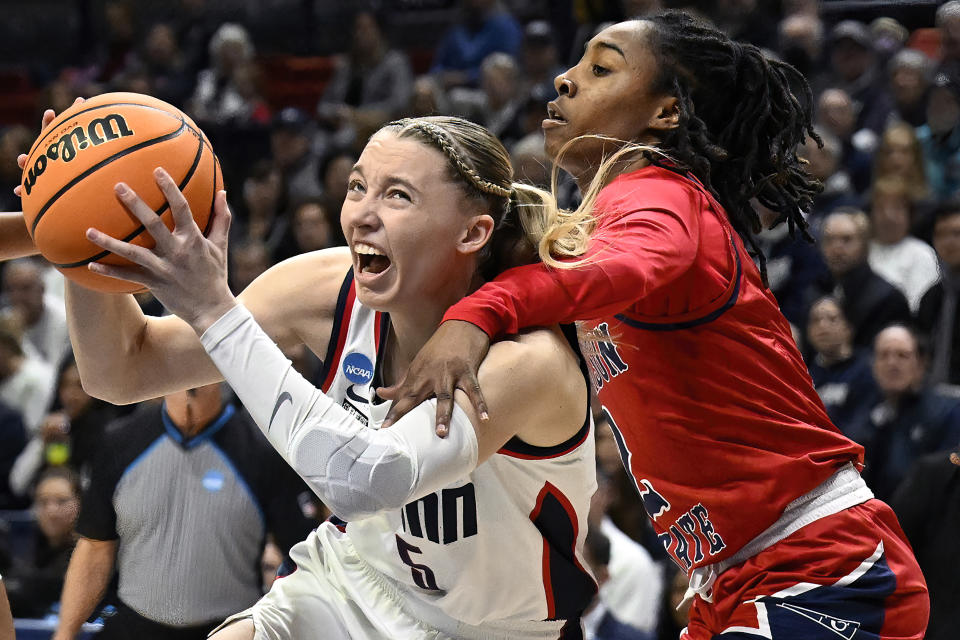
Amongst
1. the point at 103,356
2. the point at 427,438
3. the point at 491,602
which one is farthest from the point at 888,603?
the point at 103,356

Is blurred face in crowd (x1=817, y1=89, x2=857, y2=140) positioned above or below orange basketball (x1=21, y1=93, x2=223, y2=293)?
below

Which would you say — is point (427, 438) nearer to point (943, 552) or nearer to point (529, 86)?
point (943, 552)

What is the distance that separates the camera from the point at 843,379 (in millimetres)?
5922

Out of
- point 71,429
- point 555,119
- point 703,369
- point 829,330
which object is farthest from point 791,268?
point 703,369

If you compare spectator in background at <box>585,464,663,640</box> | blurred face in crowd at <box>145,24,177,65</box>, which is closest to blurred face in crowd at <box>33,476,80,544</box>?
spectator in background at <box>585,464,663,640</box>

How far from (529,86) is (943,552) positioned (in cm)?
545

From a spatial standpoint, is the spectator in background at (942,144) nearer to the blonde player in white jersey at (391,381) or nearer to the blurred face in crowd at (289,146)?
the blurred face in crowd at (289,146)

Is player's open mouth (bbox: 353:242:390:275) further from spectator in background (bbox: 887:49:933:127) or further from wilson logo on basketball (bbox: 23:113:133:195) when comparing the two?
spectator in background (bbox: 887:49:933:127)

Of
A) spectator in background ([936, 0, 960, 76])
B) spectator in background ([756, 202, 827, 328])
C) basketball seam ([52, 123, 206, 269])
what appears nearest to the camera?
basketball seam ([52, 123, 206, 269])

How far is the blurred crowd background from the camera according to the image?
5449 millimetres

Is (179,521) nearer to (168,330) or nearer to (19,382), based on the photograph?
(168,330)

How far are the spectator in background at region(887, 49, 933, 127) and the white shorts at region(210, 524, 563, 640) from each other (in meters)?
5.22

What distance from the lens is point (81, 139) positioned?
264cm

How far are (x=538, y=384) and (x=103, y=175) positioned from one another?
3.21 feet
